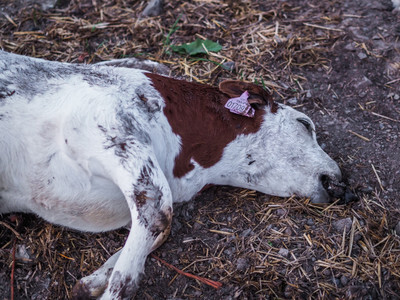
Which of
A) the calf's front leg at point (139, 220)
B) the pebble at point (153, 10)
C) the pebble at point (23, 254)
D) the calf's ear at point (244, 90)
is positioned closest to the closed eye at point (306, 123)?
the calf's ear at point (244, 90)

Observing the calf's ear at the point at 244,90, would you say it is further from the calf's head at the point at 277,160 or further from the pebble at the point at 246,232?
the pebble at the point at 246,232

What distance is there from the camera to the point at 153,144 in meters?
2.21

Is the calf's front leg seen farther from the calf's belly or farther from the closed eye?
the closed eye

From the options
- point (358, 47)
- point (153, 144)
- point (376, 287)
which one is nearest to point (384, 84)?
point (358, 47)

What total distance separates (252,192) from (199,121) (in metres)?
0.63

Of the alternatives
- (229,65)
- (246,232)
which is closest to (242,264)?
(246,232)

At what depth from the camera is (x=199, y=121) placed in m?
2.41

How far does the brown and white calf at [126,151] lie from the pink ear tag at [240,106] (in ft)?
0.13

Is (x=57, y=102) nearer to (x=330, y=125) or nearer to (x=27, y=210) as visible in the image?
(x=27, y=210)

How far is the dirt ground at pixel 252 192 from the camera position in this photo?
7.77 feet

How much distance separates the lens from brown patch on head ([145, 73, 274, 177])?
236cm

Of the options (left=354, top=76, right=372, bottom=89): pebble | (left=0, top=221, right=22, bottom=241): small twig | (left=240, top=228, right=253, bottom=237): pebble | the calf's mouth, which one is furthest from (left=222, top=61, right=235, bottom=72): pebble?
(left=0, top=221, right=22, bottom=241): small twig

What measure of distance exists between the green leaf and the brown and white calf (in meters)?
1.07

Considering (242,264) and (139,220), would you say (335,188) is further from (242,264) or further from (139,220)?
(139,220)
